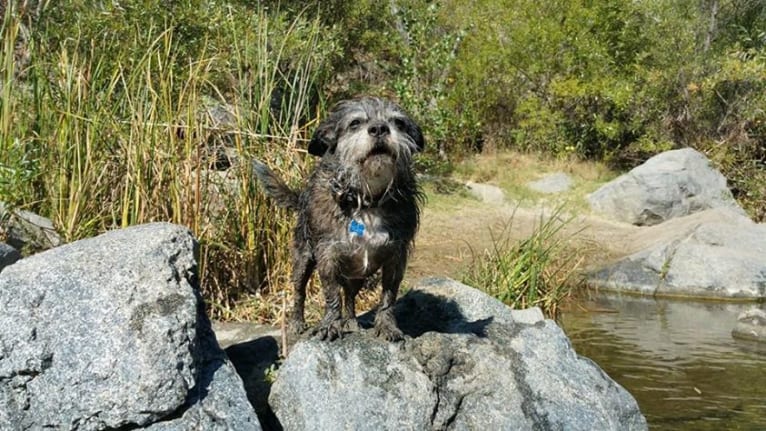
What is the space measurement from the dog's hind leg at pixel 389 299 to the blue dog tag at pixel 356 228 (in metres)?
0.27

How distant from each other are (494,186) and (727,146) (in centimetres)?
536

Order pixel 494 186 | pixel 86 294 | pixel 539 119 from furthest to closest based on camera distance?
pixel 539 119 < pixel 494 186 < pixel 86 294

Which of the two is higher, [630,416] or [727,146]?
[630,416]

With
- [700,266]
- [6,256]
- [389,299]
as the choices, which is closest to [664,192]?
[700,266]

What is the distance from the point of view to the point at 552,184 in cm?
1986

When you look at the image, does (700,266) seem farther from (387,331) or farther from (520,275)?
(387,331)

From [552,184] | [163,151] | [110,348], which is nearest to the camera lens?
[110,348]

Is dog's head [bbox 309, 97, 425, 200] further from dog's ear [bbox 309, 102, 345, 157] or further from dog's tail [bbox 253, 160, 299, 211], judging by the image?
dog's tail [bbox 253, 160, 299, 211]

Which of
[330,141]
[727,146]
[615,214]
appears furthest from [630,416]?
[727,146]

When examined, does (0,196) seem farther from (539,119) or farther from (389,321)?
(539,119)

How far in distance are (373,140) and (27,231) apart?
344 cm

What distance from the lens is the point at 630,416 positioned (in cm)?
549

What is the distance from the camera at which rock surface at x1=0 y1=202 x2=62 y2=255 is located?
22.7ft

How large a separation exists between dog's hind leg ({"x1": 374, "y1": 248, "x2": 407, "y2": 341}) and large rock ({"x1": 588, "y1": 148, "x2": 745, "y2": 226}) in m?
13.5
